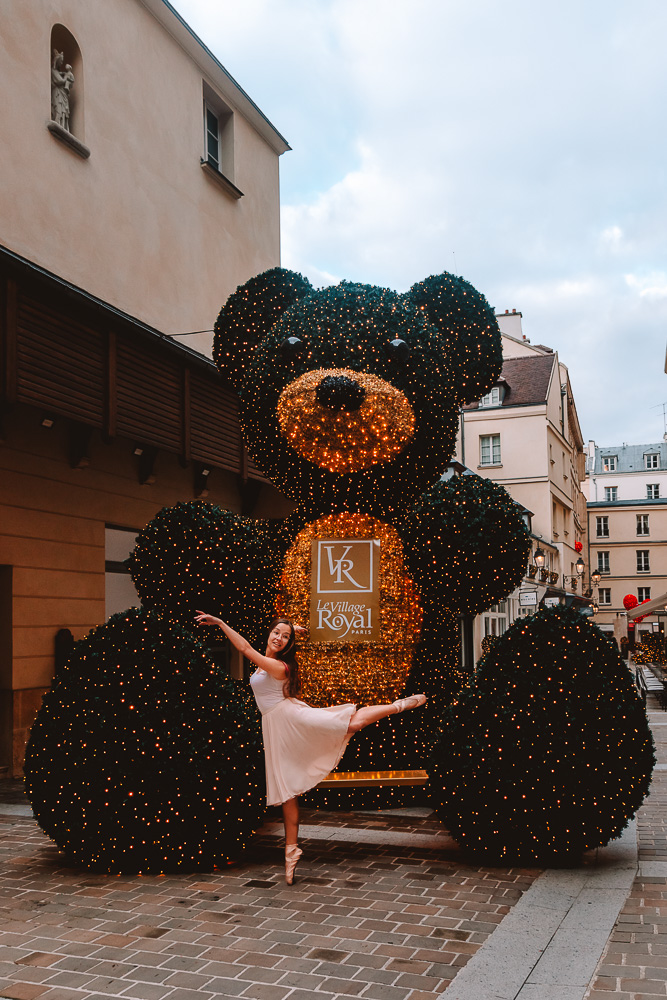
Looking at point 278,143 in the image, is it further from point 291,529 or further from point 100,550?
point 291,529

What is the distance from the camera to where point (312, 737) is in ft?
17.0

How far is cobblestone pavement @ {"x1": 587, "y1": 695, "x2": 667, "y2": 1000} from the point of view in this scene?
138 inches

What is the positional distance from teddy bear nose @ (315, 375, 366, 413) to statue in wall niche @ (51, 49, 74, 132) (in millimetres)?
6745

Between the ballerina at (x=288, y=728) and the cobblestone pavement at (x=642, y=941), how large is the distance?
1.76 m

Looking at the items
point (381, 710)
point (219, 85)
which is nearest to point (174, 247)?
point (219, 85)

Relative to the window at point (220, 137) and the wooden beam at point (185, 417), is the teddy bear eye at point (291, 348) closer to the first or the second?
the wooden beam at point (185, 417)

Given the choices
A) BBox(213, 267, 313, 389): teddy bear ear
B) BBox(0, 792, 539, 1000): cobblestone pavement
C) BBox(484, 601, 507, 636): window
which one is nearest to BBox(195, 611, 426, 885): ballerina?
BBox(0, 792, 539, 1000): cobblestone pavement

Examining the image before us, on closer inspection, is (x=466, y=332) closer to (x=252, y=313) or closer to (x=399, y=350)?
(x=399, y=350)

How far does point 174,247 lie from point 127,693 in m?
9.29

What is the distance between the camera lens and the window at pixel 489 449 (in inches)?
1427

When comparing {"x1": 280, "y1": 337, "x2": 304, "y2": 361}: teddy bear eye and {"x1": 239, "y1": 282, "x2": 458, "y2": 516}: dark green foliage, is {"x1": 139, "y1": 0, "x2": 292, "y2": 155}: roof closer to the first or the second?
{"x1": 239, "y1": 282, "x2": 458, "y2": 516}: dark green foliage

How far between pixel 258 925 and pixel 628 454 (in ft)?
224

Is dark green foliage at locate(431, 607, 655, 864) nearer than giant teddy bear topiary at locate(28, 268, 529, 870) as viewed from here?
Yes

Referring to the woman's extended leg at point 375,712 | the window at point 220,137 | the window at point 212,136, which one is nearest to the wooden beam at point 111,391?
the woman's extended leg at point 375,712
